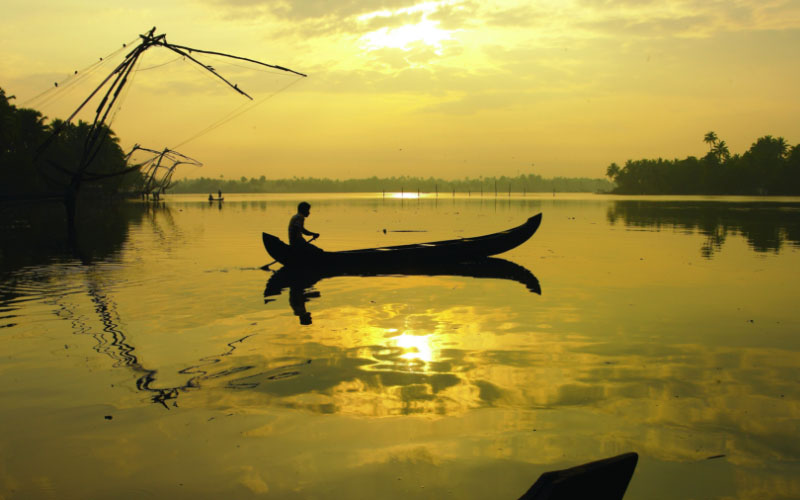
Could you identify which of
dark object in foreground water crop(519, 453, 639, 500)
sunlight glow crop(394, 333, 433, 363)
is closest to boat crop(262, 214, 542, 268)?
sunlight glow crop(394, 333, 433, 363)

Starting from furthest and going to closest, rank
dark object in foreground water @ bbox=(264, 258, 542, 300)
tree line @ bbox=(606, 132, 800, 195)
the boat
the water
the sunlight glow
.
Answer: tree line @ bbox=(606, 132, 800, 195), the boat, dark object in foreground water @ bbox=(264, 258, 542, 300), the sunlight glow, the water

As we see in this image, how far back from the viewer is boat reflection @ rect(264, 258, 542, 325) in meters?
13.9

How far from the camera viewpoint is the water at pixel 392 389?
4.68 m

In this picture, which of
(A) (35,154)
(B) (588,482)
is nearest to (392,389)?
(B) (588,482)

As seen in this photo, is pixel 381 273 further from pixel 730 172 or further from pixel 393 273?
pixel 730 172

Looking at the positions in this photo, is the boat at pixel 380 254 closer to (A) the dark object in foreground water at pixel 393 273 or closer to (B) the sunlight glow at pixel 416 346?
(A) the dark object in foreground water at pixel 393 273

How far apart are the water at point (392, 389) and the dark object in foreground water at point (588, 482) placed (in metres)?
1.68

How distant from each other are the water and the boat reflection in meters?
0.50

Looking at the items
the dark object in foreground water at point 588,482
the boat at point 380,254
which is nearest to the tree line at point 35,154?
the boat at point 380,254

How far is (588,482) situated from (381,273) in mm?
13889

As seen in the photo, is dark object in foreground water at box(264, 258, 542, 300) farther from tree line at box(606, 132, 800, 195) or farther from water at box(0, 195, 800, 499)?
tree line at box(606, 132, 800, 195)

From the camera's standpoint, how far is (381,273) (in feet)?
54.5

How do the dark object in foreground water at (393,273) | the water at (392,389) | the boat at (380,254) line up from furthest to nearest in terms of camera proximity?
the boat at (380,254) < the dark object in foreground water at (393,273) < the water at (392,389)

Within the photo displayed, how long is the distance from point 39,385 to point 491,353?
587cm
